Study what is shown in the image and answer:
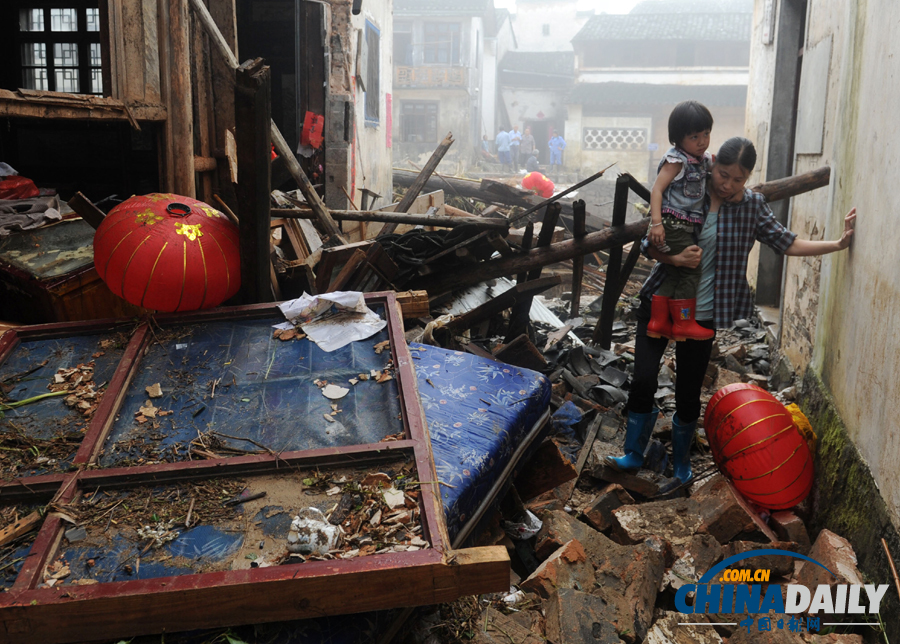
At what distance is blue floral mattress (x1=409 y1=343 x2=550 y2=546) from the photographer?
2869 mm

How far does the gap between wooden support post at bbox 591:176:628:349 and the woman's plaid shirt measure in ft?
5.51

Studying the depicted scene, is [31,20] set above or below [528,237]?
above

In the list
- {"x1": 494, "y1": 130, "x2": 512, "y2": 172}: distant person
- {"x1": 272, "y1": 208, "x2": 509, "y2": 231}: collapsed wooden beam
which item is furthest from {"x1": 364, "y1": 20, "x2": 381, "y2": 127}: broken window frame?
{"x1": 494, "y1": 130, "x2": 512, "y2": 172}: distant person

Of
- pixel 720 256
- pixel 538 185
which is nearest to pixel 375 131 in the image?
pixel 538 185

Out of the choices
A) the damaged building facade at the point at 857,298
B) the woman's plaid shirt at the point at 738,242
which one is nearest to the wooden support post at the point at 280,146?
the woman's plaid shirt at the point at 738,242

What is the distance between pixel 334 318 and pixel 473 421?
0.94 m

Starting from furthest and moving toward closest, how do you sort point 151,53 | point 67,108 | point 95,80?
point 95,80, point 151,53, point 67,108

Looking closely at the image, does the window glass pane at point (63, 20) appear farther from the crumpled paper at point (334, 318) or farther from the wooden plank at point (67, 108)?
the crumpled paper at point (334, 318)

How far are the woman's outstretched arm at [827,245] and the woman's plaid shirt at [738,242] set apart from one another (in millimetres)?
40

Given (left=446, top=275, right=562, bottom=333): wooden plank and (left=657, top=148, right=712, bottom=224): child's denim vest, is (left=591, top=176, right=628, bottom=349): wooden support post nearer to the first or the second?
(left=446, top=275, right=562, bottom=333): wooden plank

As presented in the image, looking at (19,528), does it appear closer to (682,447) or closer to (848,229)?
(682,447)

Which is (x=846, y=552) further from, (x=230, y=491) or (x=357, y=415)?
(x=230, y=491)

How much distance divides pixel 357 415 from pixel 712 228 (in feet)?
7.10

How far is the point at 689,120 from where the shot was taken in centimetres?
342
